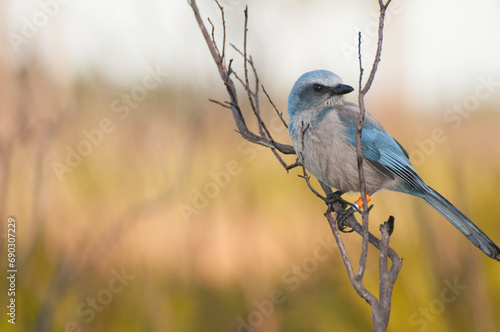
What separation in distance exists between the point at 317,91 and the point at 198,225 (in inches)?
58.7

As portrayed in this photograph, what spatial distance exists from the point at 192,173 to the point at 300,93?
1304 mm

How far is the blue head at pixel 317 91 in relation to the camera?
8.75ft

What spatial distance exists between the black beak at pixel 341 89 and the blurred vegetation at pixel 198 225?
83 cm

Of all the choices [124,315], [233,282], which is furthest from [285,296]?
[124,315]

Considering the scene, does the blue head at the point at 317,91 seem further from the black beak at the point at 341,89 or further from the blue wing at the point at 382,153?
the blue wing at the point at 382,153

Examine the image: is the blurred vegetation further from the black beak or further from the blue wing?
the blue wing

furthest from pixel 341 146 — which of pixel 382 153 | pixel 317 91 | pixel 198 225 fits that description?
pixel 198 225

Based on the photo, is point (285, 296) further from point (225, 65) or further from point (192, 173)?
point (225, 65)

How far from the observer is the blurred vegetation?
322 centimetres

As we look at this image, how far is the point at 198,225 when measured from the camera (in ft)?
12.1

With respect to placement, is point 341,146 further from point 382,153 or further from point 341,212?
point 341,212

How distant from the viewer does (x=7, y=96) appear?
126 inches

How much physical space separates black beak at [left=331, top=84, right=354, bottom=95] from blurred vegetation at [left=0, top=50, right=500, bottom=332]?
0.83m

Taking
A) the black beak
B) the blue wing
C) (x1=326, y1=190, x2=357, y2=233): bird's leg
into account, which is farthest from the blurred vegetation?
(x1=326, y1=190, x2=357, y2=233): bird's leg
